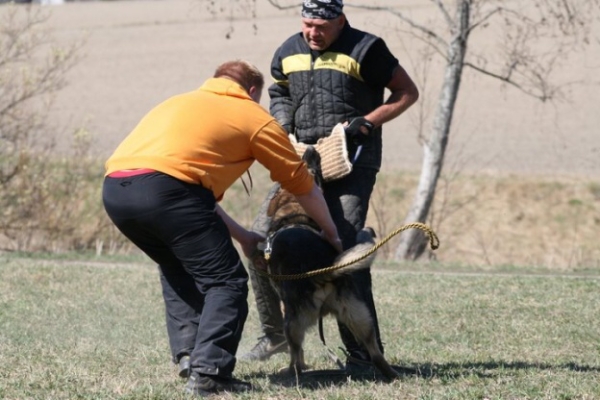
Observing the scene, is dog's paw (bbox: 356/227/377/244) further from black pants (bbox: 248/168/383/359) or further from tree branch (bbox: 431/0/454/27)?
tree branch (bbox: 431/0/454/27)

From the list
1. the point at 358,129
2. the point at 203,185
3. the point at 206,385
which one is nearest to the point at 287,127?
the point at 358,129

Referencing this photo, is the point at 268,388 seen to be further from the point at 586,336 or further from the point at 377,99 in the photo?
the point at 586,336

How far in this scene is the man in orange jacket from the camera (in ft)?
17.2

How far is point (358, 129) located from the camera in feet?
20.2

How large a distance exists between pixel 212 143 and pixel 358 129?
1168mm

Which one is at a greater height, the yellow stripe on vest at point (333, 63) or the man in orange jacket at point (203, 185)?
the yellow stripe on vest at point (333, 63)

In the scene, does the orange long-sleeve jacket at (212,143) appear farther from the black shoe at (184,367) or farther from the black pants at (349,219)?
the black shoe at (184,367)

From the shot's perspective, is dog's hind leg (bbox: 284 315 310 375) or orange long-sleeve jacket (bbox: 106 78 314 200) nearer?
orange long-sleeve jacket (bbox: 106 78 314 200)

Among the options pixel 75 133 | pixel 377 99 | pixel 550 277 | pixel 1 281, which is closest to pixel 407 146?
pixel 75 133

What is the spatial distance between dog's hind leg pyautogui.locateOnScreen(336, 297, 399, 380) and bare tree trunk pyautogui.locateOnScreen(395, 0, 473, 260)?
9.05 meters

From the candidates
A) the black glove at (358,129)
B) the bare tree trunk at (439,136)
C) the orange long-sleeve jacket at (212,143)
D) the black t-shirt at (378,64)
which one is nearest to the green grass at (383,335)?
the orange long-sleeve jacket at (212,143)

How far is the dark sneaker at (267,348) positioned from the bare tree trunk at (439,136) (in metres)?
8.26

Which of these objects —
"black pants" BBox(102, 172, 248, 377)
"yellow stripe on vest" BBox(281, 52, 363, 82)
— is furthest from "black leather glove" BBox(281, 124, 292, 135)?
"black pants" BBox(102, 172, 248, 377)

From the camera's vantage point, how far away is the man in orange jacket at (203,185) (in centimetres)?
525
